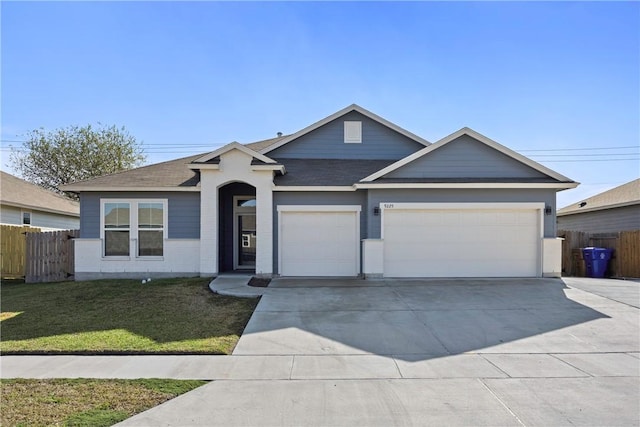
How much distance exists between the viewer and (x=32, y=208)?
18797mm

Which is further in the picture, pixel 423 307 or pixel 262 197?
pixel 262 197

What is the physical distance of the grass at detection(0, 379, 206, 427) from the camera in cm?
401

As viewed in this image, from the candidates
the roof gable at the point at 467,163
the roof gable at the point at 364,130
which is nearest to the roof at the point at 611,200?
the roof gable at the point at 467,163

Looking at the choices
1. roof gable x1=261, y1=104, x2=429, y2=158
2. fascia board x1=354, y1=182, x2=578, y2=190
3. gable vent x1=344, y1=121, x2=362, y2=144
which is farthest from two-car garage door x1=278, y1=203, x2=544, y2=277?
gable vent x1=344, y1=121, x2=362, y2=144

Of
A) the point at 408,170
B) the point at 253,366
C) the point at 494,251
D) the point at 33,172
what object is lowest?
the point at 253,366

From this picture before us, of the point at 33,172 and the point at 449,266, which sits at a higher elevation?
the point at 33,172

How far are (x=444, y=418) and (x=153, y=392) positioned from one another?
334cm

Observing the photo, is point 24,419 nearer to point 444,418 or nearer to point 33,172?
point 444,418

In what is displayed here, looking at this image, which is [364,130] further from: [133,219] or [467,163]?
[133,219]

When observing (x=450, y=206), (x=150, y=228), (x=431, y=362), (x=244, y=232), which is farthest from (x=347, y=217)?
(x=431, y=362)

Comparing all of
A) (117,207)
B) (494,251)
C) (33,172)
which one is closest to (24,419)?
(117,207)

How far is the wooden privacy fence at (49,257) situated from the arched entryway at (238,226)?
17.4 ft

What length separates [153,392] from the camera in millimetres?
4664

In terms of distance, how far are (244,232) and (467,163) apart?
27.5 feet
